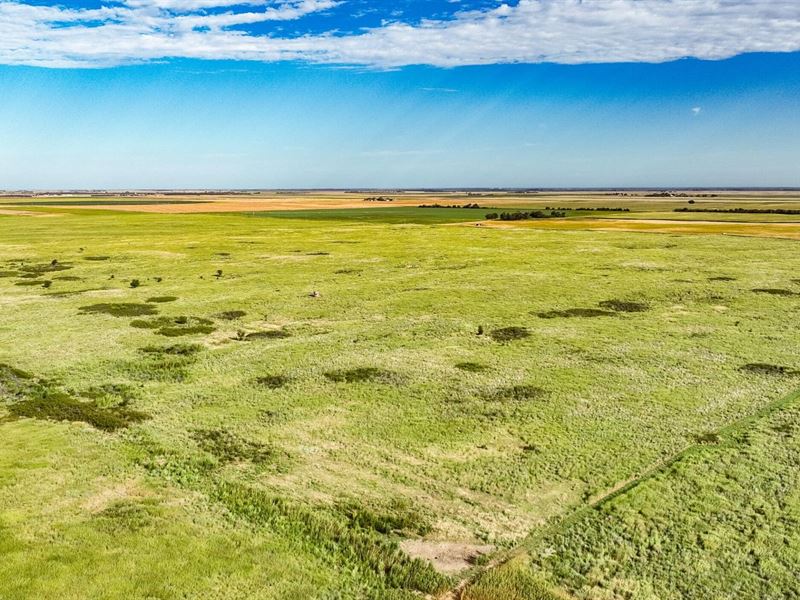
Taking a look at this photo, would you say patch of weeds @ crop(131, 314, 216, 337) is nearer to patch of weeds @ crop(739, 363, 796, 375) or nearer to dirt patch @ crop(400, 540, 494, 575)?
dirt patch @ crop(400, 540, 494, 575)

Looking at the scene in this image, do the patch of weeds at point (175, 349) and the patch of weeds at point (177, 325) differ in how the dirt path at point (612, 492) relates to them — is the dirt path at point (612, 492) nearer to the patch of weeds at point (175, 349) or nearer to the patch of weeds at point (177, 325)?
the patch of weeds at point (175, 349)

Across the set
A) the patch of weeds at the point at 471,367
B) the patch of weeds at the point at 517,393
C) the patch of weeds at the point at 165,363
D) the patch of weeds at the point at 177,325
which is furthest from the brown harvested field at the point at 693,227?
the patch of weeds at the point at 165,363

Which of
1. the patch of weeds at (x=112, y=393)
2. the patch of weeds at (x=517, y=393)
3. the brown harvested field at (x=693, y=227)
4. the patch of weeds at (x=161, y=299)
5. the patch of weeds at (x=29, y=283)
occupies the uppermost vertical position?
the brown harvested field at (x=693, y=227)

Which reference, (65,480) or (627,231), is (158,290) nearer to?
(65,480)

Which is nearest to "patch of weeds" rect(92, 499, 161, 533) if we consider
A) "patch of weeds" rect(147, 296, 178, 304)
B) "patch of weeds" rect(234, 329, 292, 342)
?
"patch of weeds" rect(234, 329, 292, 342)

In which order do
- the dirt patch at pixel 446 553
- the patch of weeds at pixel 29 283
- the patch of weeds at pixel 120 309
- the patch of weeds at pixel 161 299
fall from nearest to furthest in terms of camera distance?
the dirt patch at pixel 446 553, the patch of weeds at pixel 120 309, the patch of weeds at pixel 161 299, the patch of weeds at pixel 29 283

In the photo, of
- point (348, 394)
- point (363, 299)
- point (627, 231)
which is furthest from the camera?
point (627, 231)

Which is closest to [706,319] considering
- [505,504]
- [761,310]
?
[761,310]

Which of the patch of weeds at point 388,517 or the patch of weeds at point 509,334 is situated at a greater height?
the patch of weeds at point 509,334
